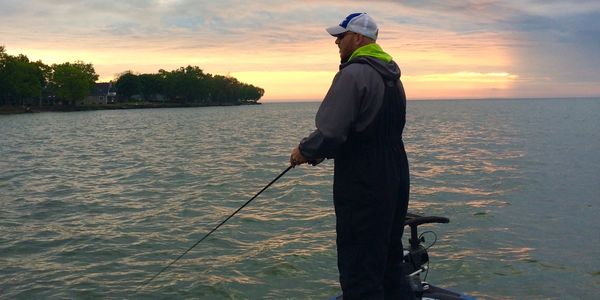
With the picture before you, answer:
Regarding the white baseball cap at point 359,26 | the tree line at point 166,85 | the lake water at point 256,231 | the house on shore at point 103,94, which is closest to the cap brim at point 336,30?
the white baseball cap at point 359,26

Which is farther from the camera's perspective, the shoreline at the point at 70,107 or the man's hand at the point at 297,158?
the shoreline at the point at 70,107

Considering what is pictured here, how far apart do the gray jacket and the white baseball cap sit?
9.7 inches

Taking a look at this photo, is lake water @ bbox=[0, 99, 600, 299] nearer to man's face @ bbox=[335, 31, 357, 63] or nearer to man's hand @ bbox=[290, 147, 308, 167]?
man's hand @ bbox=[290, 147, 308, 167]

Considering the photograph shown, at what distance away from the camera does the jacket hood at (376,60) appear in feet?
13.3

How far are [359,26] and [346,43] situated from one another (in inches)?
6.7

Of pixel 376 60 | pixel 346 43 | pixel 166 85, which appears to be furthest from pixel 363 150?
pixel 166 85

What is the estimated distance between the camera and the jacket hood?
159 inches

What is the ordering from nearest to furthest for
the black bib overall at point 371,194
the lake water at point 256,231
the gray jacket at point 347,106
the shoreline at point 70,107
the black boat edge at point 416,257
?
the gray jacket at point 347,106
the black bib overall at point 371,194
the black boat edge at point 416,257
the lake water at point 256,231
the shoreline at point 70,107

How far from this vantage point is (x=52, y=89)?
13788cm

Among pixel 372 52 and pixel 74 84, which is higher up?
pixel 74 84

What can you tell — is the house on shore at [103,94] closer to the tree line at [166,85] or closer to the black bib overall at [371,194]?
the tree line at [166,85]

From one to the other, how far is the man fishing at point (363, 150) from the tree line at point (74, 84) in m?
126

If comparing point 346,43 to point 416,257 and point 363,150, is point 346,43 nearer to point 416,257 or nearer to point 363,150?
point 363,150

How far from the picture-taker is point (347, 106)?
3883mm
